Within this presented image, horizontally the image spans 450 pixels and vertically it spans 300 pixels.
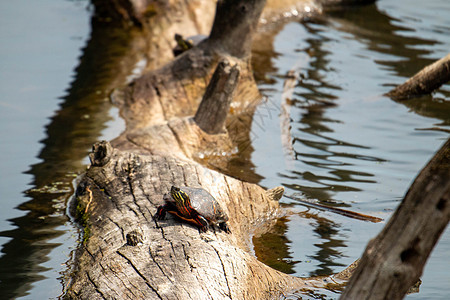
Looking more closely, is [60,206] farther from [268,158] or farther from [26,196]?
[268,158]

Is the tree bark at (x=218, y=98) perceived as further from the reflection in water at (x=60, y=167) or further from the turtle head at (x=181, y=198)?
the turtle head at (x=181, y=198)

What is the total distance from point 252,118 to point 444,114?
290cm

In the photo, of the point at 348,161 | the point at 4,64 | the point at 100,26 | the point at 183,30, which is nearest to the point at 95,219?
the point at 348,161

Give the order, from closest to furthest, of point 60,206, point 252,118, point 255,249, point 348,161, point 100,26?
1. point 255,249
2. point 60,206
3. point 348,161
4. point 252,118
5. point 100,26

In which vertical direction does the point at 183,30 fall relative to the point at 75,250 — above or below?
above

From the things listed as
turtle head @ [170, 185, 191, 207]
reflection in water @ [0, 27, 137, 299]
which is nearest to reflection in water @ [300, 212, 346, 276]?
turtle head @ [170, 185, 191, 207]

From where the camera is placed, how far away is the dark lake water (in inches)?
184

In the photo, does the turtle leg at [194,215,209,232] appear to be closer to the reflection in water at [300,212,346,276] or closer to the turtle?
the turtle

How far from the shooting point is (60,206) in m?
5.26

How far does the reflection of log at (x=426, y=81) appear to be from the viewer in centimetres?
737

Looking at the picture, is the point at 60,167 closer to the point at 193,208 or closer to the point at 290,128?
the point at 193,208

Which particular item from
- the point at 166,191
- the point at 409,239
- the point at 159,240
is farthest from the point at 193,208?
the point at 409,239

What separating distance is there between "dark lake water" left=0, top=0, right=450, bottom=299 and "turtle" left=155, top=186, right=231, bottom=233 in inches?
30.4

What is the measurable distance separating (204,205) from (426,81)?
16.8ft
